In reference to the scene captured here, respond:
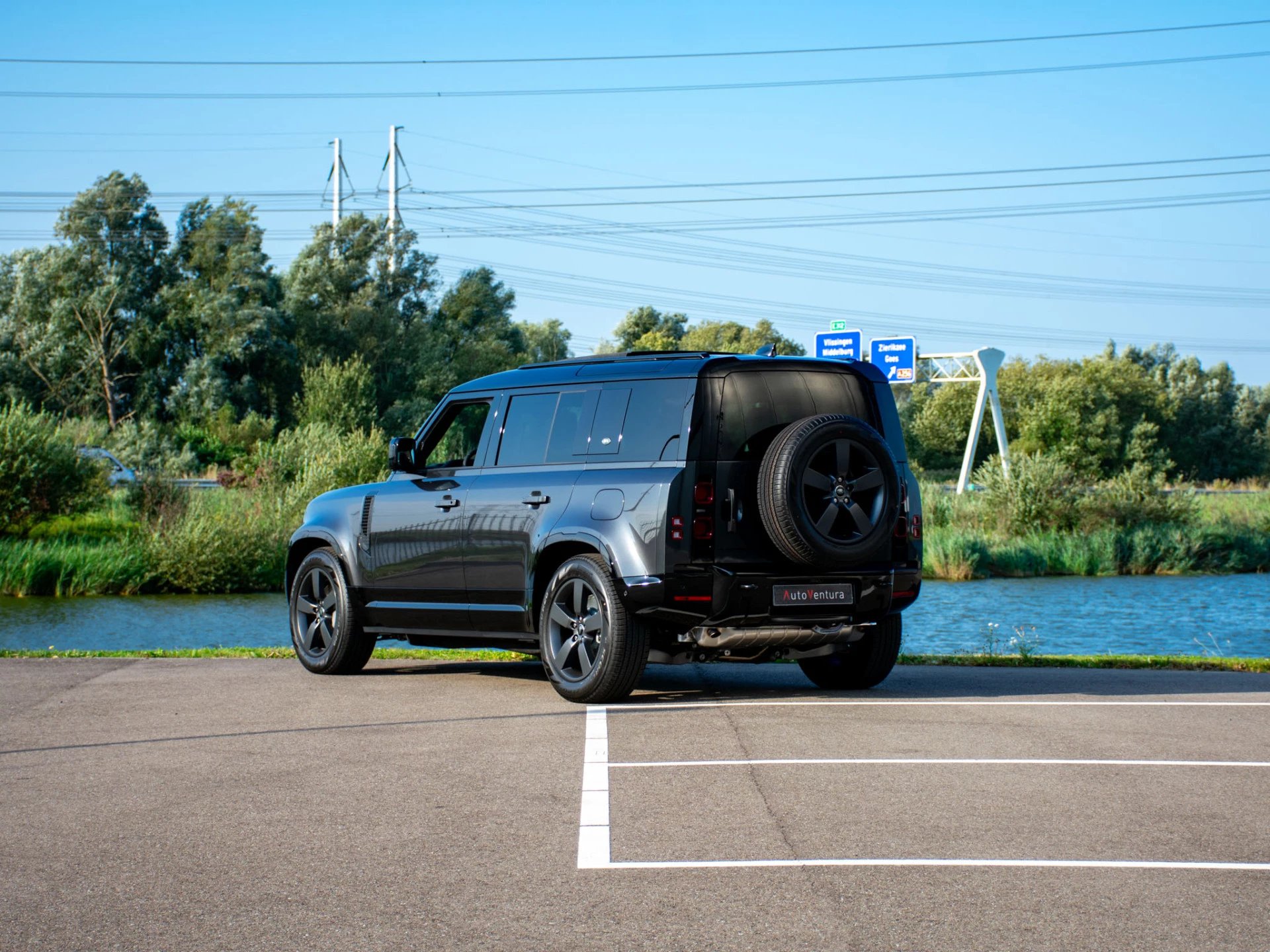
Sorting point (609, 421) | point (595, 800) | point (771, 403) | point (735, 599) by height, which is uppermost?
point (771, 403)

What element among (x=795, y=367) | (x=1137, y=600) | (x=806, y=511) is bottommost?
(x=1137, y=600)

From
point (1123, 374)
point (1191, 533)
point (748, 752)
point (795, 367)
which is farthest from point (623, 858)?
point (1123, 374)

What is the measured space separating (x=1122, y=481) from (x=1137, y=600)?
13251 mm

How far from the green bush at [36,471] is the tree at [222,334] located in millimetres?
35147

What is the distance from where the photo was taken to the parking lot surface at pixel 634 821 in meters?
4.92

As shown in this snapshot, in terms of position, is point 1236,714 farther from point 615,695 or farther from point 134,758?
point 134,758

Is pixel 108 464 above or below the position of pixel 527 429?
below

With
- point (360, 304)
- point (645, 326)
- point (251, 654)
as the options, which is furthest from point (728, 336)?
point (251, 654)

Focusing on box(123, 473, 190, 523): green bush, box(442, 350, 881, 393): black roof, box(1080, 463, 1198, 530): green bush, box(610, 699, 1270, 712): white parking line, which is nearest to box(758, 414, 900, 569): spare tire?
box(442, 350, 881, 393): black roof

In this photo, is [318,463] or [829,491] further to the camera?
[318,463]

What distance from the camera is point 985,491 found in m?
41.6

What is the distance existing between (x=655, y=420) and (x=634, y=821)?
3.94 meters

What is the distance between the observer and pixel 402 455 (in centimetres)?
1165

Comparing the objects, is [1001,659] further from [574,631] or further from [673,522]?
[673,522]
